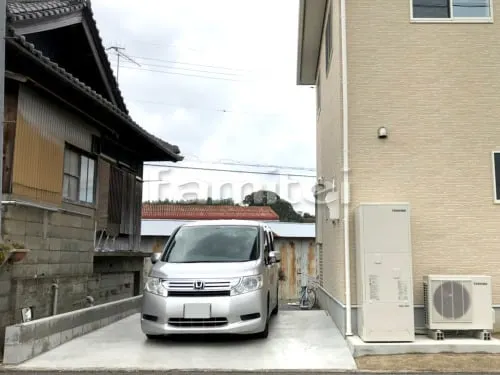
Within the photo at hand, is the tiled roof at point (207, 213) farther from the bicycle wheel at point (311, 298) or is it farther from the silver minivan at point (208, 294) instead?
the silver minivan at point (208, 294)

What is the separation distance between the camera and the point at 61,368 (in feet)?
22.2

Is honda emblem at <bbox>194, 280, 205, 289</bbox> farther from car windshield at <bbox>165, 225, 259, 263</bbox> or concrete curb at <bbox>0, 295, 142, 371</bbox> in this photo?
concrete curb at <bbox>0, 295, 142, 371</bbox>

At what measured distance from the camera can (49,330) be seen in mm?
7762

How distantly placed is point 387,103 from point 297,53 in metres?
6.39

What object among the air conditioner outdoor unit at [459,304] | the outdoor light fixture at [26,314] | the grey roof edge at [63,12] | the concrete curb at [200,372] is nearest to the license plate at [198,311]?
the concrete curb at [200,372]

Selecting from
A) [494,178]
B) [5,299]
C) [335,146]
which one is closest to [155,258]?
[5,299]

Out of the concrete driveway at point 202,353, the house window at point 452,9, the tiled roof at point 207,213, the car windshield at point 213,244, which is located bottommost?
the concrete driveway at point 202,353

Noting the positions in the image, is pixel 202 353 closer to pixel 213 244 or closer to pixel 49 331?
pixel 213 244

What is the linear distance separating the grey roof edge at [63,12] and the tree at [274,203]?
26.6 metres

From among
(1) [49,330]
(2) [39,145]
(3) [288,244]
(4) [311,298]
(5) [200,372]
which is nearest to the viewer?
(5) [200,372]

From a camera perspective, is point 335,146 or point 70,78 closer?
point 70,78

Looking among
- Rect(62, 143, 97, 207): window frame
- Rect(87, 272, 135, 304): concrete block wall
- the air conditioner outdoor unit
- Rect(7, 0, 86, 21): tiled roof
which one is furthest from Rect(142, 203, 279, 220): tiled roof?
the air conditioner outdoor unit

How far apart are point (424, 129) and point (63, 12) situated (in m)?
7.03

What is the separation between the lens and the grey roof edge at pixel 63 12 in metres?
8.68
